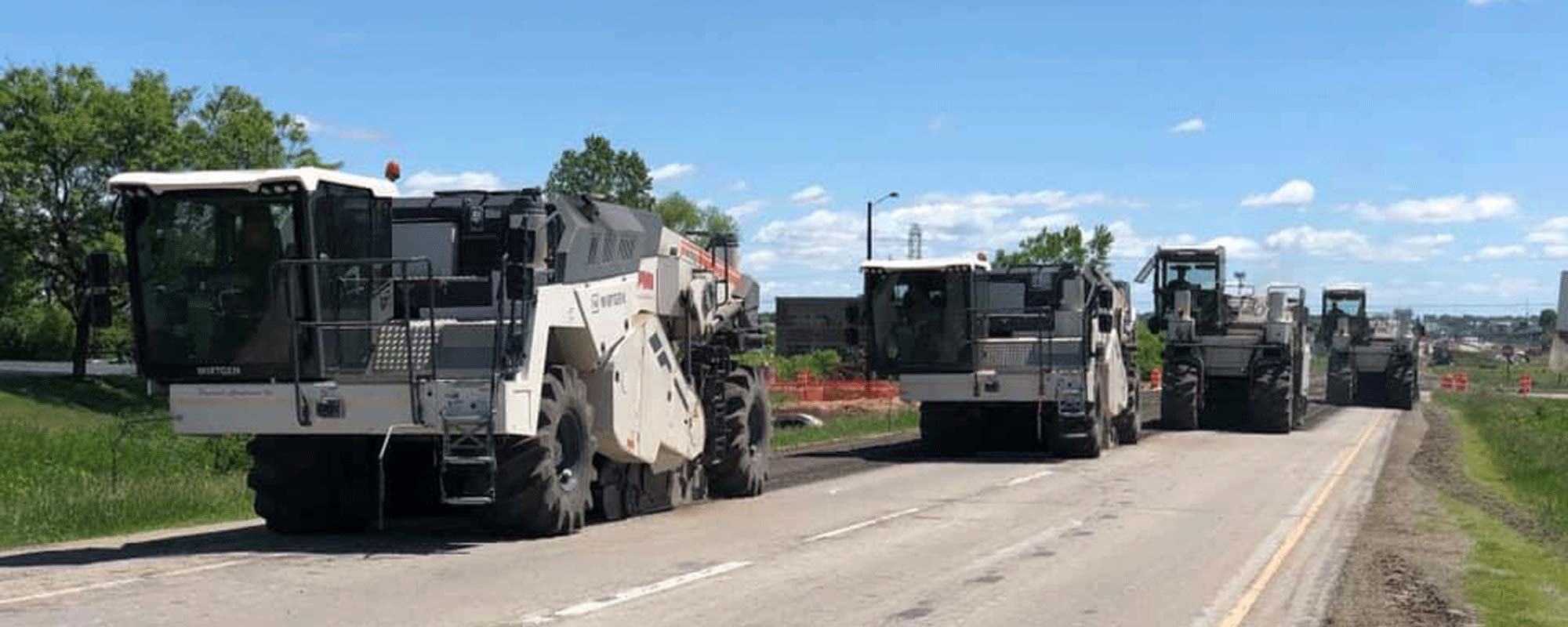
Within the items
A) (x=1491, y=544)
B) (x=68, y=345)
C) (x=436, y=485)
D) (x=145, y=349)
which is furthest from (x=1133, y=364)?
(x=68, y=345)

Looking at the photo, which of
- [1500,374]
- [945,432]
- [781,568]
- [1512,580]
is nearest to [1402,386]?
[945,432]

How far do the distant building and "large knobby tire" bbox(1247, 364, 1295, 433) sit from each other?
1826 inches

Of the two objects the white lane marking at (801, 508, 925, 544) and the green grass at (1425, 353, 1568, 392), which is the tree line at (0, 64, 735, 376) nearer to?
the white lane marking at (801, 508, 925, 544)

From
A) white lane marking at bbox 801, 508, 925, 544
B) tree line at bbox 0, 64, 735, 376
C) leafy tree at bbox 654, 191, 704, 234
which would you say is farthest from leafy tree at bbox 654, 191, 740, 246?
white lane marking at bbox 801, 508, 925, 544

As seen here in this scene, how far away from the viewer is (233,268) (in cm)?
1436

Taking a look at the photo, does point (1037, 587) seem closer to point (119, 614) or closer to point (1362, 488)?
point (119, 614)

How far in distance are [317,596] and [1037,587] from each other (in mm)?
5596

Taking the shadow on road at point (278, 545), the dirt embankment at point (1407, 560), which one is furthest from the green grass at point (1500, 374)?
the shadow on road at point (278, 545)

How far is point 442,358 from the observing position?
584 inches

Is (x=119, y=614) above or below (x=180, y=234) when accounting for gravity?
below

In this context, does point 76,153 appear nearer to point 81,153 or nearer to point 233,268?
point 81,153

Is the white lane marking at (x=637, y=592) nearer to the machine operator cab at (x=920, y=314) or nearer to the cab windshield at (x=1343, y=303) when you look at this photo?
the machine operator cab at (x=920, y=314)

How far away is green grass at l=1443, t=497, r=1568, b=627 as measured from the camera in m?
12.5

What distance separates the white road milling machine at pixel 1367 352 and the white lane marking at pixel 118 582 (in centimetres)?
5091
